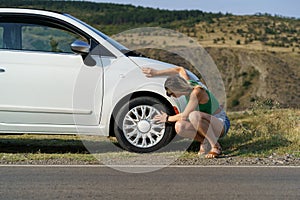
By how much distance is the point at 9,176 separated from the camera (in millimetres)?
7344

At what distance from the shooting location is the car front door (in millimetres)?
8820

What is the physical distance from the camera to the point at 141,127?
883cm

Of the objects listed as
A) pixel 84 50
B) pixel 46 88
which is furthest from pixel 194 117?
pixel 46 88

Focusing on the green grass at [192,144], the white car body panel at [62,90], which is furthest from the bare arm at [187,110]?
the green grass at [192,144]

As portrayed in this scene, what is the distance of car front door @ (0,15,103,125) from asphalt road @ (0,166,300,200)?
3.67ft

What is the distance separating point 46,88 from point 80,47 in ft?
2.51

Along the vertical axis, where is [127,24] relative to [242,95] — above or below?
above

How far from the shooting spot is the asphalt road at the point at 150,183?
21.1ft

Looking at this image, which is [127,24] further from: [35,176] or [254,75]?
[35,176]

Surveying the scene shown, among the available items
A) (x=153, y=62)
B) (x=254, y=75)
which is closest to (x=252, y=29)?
(x=254, y=75)

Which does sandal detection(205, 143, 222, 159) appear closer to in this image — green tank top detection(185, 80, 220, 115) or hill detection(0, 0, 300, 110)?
green tank top detection(185, 80, 220, 115)

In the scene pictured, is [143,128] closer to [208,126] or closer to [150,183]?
[208,126]

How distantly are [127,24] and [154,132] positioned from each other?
5422cm

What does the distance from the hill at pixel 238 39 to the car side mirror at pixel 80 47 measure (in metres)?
31.4
